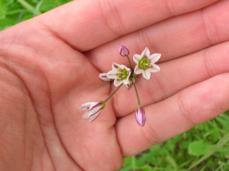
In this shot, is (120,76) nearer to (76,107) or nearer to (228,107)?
(76,107)

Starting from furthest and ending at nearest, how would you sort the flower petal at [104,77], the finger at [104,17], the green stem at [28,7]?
the green stem at [28,7] < the flower petal at [104,77] < the finger at [104,17]

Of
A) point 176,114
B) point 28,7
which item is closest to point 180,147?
point 176,114

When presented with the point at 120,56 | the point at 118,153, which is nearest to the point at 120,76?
the point at 120,56

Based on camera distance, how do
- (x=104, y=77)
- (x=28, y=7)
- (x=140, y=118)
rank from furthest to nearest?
(x=28, y=7)
(x=104, y=77)
(x=140, y=118)

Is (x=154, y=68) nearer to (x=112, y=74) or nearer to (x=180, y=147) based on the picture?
(x=112, y=74)

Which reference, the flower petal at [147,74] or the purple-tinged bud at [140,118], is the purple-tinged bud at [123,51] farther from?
the purple-tinged bud at [140,118]

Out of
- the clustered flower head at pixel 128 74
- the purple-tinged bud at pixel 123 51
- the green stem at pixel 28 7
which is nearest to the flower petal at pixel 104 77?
the clustered flower head at pixel 128 74
